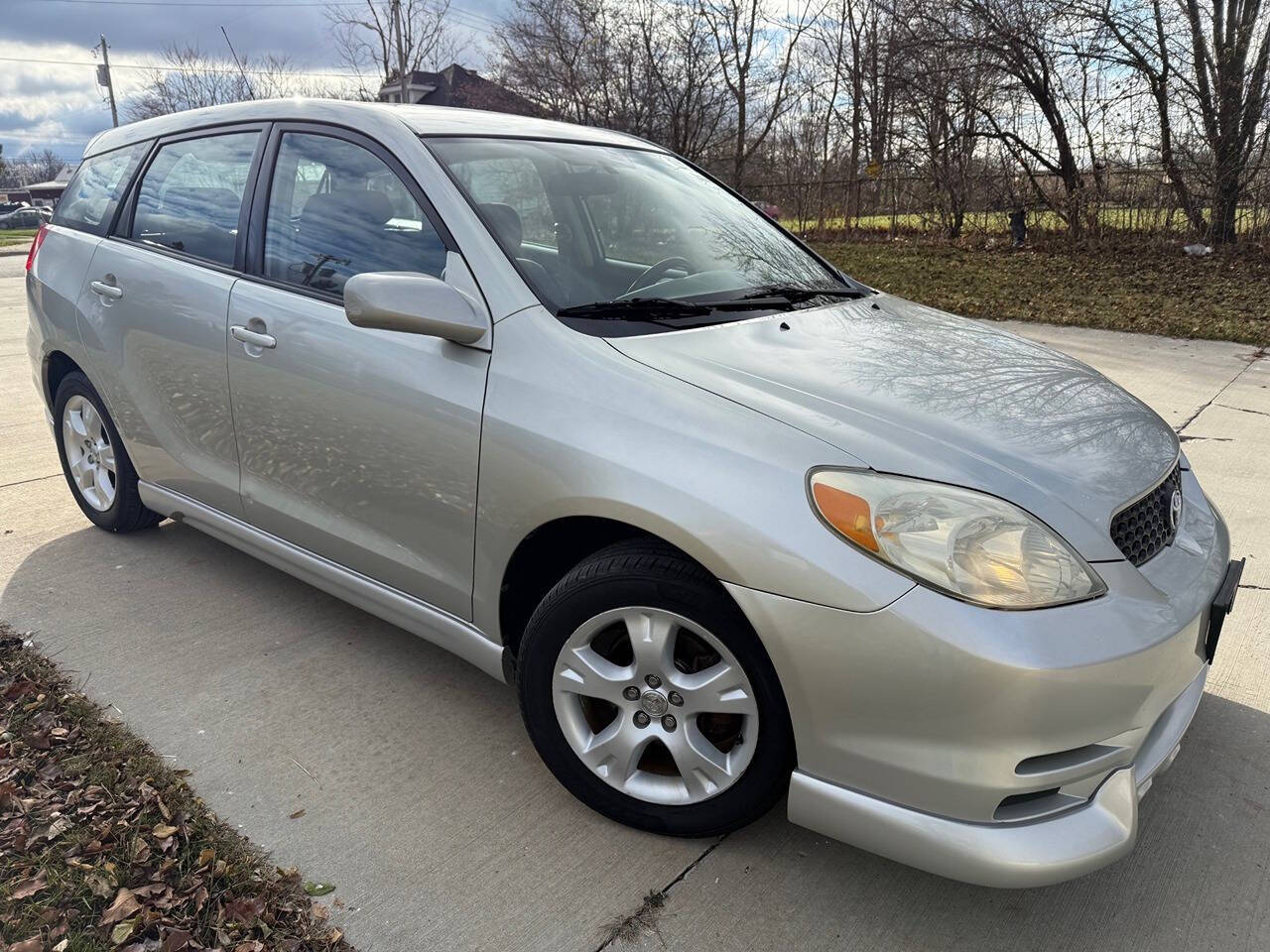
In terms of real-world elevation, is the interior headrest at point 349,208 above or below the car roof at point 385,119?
below

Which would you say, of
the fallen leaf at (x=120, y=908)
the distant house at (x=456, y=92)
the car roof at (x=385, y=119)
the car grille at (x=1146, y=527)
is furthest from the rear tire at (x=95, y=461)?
the distant house at (x=456, y=92)

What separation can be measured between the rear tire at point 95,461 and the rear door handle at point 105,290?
1.41 ft

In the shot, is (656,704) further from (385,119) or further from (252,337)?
(385,119)

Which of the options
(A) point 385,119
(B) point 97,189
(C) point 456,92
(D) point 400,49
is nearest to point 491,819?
(A) point 385,119

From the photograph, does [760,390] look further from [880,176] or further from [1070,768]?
[880,176]

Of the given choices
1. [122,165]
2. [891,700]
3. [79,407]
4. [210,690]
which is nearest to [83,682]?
[210,690]

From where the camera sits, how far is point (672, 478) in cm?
206

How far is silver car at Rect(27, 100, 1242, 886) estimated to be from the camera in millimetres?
1853

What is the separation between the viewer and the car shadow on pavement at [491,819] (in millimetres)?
2104

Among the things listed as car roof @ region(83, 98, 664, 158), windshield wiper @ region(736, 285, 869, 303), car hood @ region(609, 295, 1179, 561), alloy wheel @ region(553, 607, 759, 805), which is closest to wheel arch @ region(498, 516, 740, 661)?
alloy wheel @ region(553, 607, 759, 805)

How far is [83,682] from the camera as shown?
2.99m

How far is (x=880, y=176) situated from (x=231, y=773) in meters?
19.5

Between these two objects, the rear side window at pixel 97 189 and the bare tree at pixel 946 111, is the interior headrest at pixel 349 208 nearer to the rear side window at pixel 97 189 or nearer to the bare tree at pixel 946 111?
the rear side window at pixel 97 189

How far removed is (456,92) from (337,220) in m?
39.5
